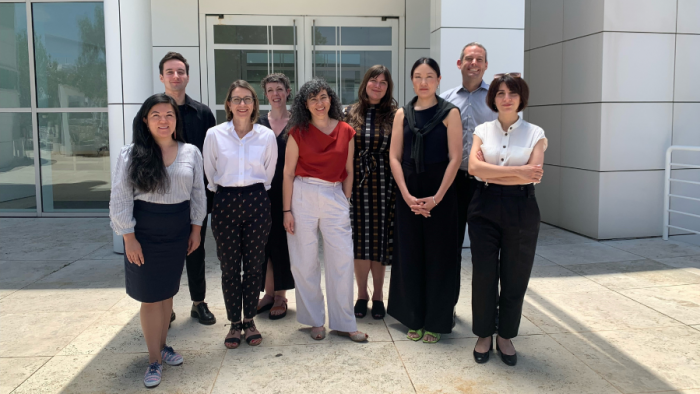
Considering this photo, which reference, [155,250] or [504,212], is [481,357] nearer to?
[504,212]

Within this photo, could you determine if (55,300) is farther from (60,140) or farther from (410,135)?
(60,140)

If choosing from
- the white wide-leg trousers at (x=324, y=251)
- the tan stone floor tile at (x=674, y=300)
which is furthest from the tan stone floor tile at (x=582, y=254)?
the white wide-leg trousers at (x=324, y=251)

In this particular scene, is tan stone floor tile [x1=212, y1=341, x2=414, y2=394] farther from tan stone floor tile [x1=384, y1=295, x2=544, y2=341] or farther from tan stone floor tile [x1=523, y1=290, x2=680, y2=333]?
tan stone floor tile [x1=523, y1=290, x2=680, y2=333]

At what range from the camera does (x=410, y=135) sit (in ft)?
12.3

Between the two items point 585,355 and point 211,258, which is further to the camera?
point 211,258

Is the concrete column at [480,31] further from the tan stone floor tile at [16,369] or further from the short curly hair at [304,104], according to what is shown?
the tan stone floor tile at [16,369]

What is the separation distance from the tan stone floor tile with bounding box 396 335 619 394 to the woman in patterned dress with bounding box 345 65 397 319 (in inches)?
32.1

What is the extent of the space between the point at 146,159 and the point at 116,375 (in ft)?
4.64

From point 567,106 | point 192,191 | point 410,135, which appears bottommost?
point 192,191

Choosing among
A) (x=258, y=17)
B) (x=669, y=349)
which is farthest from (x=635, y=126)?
(x=258, y=17)

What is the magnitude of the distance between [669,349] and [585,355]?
624 millimetres

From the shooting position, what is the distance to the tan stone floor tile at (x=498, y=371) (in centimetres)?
313

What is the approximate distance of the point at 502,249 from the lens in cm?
345

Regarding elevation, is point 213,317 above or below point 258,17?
below
